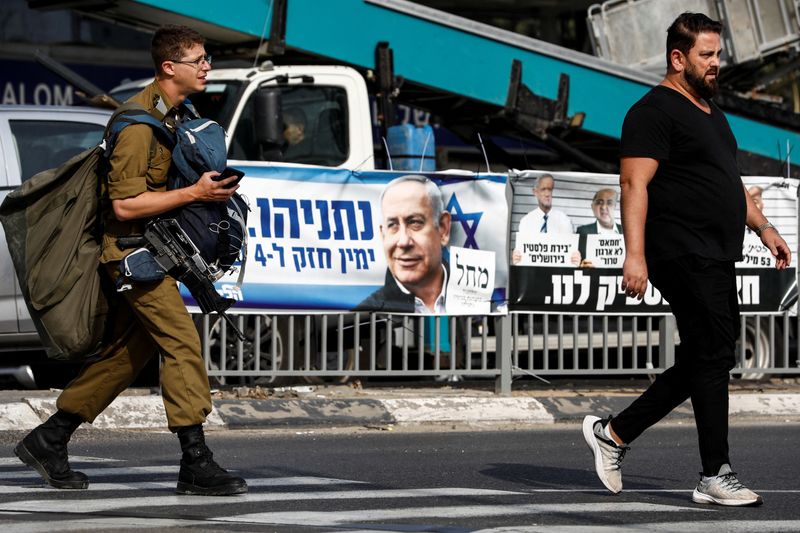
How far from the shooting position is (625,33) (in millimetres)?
14969

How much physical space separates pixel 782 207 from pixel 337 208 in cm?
346

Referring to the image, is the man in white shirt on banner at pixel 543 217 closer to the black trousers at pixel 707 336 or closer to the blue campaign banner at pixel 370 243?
the blue campaign banner at pixel 370 243

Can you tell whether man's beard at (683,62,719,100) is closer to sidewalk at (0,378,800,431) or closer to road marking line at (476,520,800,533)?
road marking line at (476,520,800,533)

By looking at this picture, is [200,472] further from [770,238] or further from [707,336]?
[770,238]

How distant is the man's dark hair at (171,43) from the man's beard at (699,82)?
2.04 metres

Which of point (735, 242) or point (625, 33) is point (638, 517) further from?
point (625, 33)

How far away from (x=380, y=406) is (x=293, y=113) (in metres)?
2.90

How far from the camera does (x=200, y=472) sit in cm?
630

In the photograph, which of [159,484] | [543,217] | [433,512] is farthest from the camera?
[543,217]

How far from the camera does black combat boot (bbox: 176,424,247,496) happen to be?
6305 mm

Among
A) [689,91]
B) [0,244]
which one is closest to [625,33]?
[0,244]

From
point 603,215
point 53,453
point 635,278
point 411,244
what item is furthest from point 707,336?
point 603,215

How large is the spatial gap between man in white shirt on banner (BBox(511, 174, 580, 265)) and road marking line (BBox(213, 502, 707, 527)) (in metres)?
4.67

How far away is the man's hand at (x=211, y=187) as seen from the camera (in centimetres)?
614
